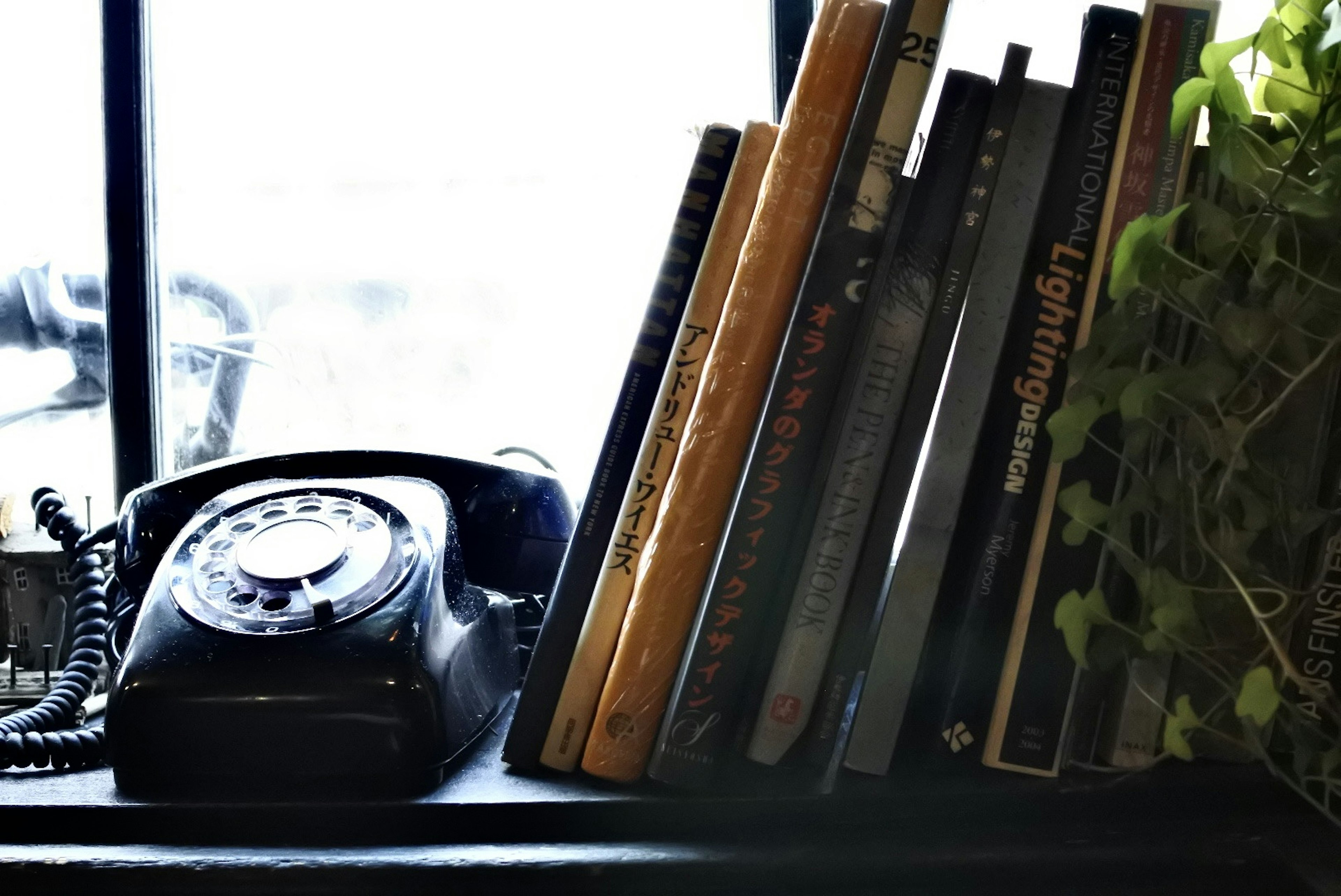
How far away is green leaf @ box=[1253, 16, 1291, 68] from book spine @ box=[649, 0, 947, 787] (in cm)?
15

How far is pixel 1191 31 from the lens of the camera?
21.8 inches

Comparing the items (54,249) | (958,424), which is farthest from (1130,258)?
(54,249)

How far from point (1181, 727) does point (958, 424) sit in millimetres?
186

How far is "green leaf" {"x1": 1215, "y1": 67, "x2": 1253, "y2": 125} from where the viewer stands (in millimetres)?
475

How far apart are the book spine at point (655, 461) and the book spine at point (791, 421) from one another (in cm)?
5

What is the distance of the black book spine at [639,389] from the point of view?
1.98ft

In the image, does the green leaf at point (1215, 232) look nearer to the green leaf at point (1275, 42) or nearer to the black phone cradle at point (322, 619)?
the green leaf at point (1275, 42)

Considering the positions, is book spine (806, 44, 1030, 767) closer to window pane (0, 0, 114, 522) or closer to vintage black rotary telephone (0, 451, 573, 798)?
vintage black rotary telephone (0, 451, 573, 798)

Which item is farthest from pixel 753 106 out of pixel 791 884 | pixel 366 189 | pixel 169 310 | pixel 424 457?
pixel 791 884

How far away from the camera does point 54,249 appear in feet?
3.43

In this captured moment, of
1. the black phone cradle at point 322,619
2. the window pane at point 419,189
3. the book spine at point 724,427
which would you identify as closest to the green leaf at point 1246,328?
the book spine at point 724,427

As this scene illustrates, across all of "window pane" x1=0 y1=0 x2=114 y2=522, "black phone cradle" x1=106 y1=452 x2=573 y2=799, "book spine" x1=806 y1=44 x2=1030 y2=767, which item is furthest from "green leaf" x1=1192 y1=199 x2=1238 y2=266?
"window pane" x1=0 y1=0 x2=114 y2=522

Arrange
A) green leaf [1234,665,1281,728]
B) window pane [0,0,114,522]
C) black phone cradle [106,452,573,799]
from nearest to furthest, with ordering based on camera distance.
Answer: green leaf [1234,665,1281,728] → black phone cradle [106,452,573,799] → window pane [0,0,114,522]

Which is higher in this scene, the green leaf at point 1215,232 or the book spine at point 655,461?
the green leaf at point 1215,232
